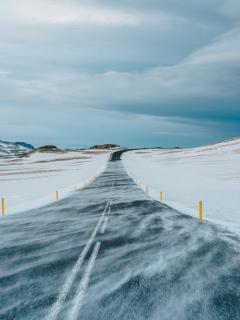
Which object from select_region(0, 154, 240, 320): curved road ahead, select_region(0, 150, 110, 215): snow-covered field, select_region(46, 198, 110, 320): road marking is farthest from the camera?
select_region(0, 150, 110, 215): snow-covered field

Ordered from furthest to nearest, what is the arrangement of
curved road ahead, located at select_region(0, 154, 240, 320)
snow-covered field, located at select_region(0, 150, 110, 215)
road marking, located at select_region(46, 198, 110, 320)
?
snow-covered field, located at select_region(0, 150, 110, 215), curved road ahead, located at select_region(0, 154, 240, 320), road marking, located at select_region(46, 198, 110, 320)

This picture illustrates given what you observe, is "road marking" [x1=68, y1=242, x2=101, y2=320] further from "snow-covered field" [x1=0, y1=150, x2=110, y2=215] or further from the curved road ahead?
"snow-covered field" [x1=0, y1=150, x2=110, y2=215]

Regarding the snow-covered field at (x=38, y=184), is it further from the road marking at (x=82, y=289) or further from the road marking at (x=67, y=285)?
the road marking at (x=82, y=289)

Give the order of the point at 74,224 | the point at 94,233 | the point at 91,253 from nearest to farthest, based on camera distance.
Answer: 1. the point at 91,253
2. the point at 94,233
3. the point at 74,224

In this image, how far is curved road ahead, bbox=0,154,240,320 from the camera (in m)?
6.69

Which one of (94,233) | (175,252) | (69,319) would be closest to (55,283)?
(69,319)

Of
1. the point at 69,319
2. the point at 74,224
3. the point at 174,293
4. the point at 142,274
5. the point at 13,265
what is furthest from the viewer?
the point at 74,224

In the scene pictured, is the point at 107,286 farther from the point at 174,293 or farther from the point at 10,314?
the point at 10,314

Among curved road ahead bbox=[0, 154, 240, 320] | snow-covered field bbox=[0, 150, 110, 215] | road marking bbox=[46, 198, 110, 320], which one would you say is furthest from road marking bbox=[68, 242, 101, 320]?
snow-covered field bbox=[0, 150, 110, 215]

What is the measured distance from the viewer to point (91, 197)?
87.0 feet

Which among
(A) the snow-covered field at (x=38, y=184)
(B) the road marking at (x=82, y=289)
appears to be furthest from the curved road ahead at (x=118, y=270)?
(A) the snow-covered field at (x=38, y=184)

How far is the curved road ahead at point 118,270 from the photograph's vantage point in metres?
6.69

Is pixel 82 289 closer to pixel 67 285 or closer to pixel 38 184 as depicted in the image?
pixel 67 285

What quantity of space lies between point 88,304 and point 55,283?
1537mm
